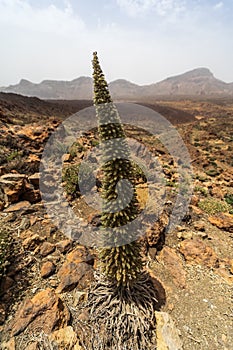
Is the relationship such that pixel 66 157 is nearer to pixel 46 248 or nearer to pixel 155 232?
pixel 46 248

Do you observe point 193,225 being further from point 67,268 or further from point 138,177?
point 67,268

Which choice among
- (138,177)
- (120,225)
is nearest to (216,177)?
(138,177)

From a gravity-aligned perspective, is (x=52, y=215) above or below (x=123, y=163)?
below

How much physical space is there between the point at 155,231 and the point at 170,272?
85cm

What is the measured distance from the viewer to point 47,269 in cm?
393

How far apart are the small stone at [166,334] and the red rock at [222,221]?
3172 mm

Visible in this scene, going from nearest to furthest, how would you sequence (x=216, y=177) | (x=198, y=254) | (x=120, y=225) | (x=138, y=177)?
(x=120, y=225), (x=198, y=254), (x=138, y=177), (x=216, y=177)

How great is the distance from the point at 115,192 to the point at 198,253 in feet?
9.55

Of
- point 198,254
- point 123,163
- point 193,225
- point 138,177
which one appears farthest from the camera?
point 138,177

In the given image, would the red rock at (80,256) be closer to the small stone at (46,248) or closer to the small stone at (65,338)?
the small stone at (46,248)

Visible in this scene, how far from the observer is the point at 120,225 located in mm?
2902

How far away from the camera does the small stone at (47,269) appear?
389 centimetres

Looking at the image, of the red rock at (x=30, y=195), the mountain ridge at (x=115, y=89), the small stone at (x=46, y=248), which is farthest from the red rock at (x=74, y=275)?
the mountain ridge at (x=115, y=89)

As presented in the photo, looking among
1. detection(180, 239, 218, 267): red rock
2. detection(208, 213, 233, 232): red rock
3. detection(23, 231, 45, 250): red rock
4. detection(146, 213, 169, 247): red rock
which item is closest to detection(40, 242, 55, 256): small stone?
detection(23, 231, 45, 250): red rock
